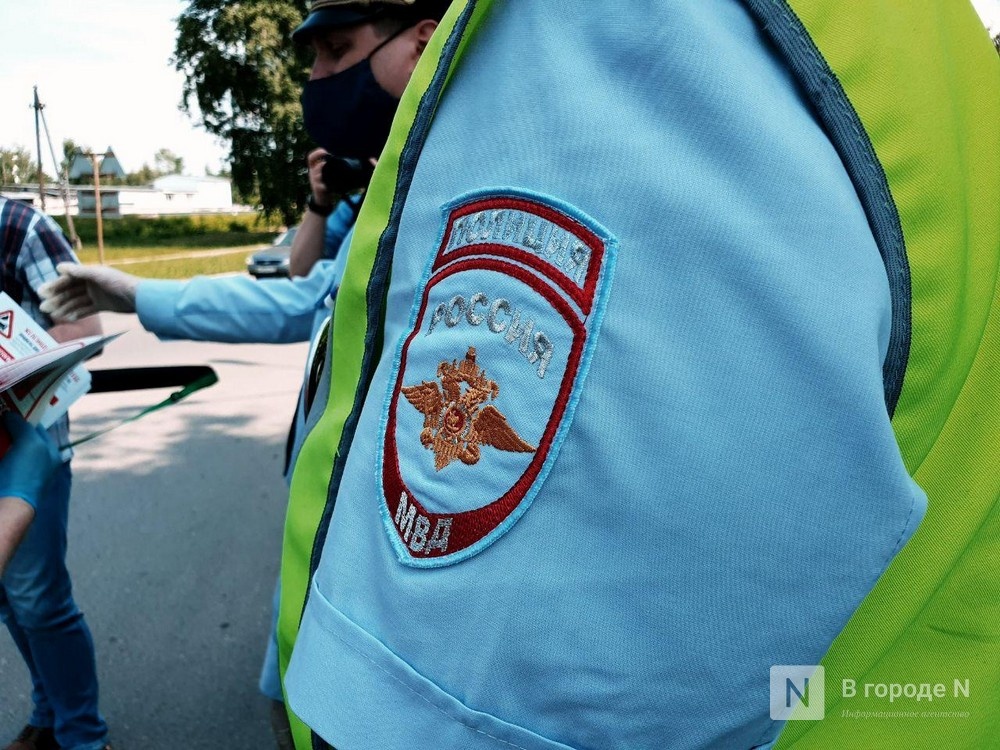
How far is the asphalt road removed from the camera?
2.93 m

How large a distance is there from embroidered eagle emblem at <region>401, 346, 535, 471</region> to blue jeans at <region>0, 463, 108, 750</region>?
88.5 inches

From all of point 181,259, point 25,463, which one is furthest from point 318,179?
point 181,259

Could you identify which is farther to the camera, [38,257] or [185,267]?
[185,267]

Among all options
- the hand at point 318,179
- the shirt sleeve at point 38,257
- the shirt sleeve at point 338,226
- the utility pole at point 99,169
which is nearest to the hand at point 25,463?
the shirt sleeve at point 38,257

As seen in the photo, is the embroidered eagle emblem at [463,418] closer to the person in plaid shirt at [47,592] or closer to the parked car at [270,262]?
the person in plaid shirt at [47,592]

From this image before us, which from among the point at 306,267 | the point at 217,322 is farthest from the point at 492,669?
the point at 306,267

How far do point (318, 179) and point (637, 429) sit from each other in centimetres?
284

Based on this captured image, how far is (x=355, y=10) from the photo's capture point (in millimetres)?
1541

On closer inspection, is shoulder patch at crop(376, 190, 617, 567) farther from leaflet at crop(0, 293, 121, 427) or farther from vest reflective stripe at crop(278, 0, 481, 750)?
leaflet at crop(0, 293, 121, 427)

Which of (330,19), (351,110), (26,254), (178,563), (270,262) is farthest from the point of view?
(270,262)

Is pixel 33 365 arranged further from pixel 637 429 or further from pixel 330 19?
pixel 637 429

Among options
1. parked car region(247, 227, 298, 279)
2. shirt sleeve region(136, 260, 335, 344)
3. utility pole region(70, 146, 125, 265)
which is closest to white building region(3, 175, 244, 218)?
utility pole region(70, 146, 125, 265)

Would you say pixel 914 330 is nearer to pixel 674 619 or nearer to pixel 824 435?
pixel 824 435

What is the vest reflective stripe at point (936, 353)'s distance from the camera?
559 mm
